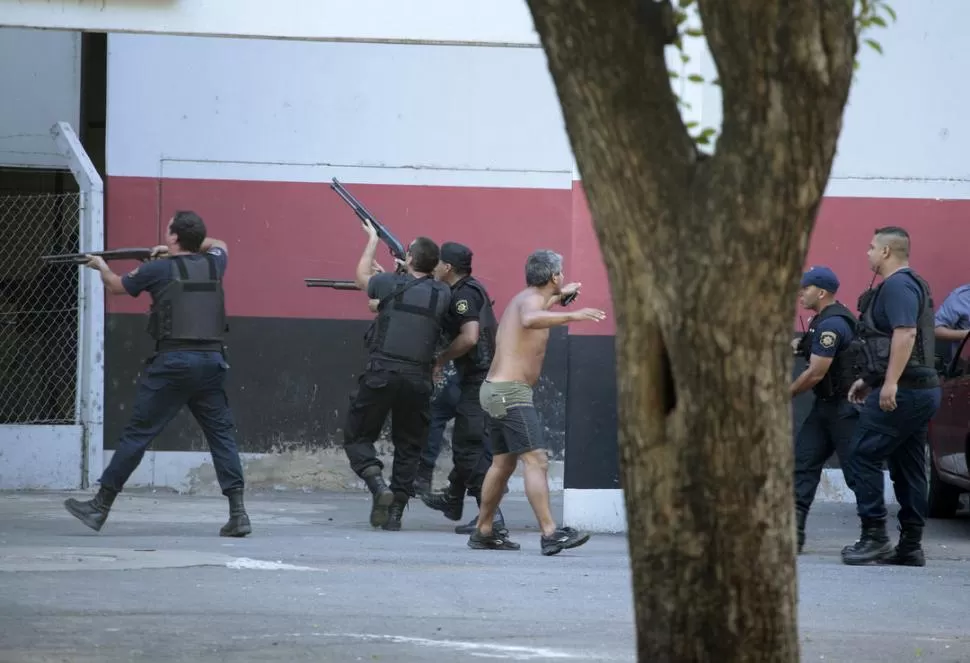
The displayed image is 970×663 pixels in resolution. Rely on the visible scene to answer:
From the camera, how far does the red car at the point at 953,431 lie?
10477 mm

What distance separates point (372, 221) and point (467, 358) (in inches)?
62.1

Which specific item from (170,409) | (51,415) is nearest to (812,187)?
(170,409)

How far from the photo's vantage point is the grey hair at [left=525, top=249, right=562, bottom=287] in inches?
353

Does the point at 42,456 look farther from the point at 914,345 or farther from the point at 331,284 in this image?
the point at 914,345

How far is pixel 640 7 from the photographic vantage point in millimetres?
3680

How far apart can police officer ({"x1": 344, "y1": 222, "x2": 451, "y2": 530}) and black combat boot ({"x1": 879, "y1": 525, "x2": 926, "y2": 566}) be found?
317 centimetres

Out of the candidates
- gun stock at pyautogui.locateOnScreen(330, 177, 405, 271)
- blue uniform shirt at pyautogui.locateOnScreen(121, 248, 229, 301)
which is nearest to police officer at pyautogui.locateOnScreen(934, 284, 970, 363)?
gun stock at pyautogui.locateOnScreen(330, 177, 405, 271)

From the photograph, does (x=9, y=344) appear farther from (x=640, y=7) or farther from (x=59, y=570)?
(x=640, y=7)

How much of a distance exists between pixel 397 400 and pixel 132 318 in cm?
348

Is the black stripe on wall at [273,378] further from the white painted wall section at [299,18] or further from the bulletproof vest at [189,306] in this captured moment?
the bulletproof vest at [189,306]

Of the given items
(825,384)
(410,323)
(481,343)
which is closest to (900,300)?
(825,384)

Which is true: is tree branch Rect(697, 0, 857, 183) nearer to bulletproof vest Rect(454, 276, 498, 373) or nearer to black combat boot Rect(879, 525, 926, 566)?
black combat boot Rect(879, 525, 926, 566)

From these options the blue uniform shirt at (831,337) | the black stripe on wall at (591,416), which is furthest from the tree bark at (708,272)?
the black stripe on wall at (591,416)

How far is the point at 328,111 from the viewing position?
12648mm
